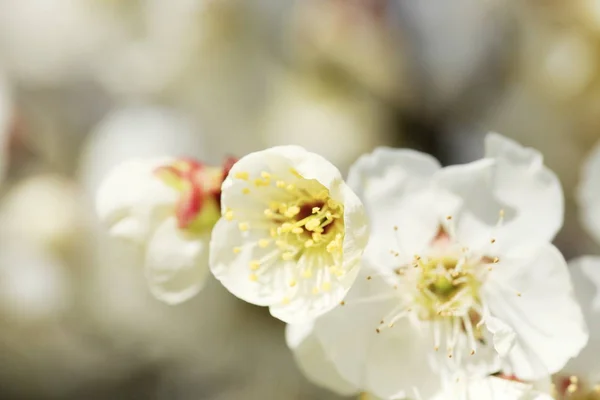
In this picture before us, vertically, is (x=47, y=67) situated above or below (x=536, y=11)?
below

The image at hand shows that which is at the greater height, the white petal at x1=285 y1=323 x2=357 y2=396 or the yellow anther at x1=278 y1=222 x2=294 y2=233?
the yellow anther at x1=278 y1=222 x2=294 y2=233

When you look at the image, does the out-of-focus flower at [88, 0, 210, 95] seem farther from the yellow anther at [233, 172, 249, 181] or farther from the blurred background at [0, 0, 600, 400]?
the yellow anther at [233, 172, 249, 181]

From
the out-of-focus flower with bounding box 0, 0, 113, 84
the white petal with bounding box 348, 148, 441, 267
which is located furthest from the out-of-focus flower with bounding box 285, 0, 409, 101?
the white petal with bounding box 348, 148, 441, 267

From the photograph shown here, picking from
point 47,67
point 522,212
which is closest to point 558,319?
point 522,212

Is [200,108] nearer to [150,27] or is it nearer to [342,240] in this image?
[150,27]

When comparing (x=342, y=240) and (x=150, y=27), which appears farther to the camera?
(x=150, y=27)

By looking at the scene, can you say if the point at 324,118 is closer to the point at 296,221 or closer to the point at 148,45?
the point at 148,45
